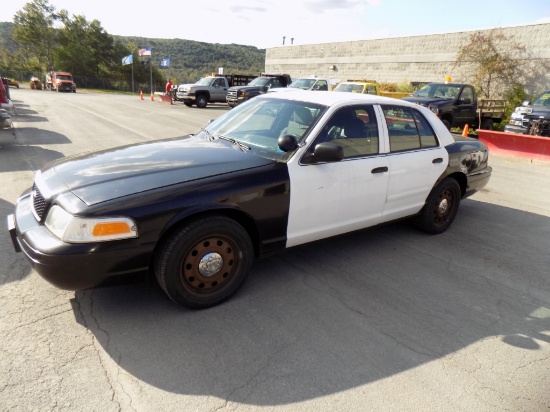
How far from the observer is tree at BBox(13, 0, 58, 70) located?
5462 cm

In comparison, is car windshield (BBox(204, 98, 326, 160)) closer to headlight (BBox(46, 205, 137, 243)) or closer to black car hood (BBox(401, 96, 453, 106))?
headlight (BBox(46, 205, 137, 243))

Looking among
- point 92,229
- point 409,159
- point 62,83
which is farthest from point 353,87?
point 62,83

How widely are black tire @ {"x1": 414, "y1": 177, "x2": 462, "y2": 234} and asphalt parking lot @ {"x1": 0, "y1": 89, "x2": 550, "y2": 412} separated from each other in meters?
0.46

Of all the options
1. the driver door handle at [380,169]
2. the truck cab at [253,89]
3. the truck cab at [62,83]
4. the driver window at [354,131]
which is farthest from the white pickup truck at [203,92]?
the truck cab at [62,83]

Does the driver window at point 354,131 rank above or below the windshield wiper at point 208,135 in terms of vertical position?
above

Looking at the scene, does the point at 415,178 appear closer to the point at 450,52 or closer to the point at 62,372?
the point at 62,372

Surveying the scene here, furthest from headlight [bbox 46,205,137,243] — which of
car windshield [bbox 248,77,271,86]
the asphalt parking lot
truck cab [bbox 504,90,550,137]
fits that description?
car windshield [bbox 248,77,271,86]

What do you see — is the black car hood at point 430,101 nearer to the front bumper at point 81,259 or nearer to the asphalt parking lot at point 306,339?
the asphalt parking lot at point 306,339

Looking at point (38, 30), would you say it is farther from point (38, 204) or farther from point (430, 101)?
point (38, 204)

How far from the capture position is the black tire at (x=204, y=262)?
8.93ft

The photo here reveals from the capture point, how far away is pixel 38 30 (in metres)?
56.3

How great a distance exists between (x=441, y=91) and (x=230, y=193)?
1283cm

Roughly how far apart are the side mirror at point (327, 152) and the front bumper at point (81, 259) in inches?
59.8

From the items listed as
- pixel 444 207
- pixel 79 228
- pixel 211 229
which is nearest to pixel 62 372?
pixel 79 228
